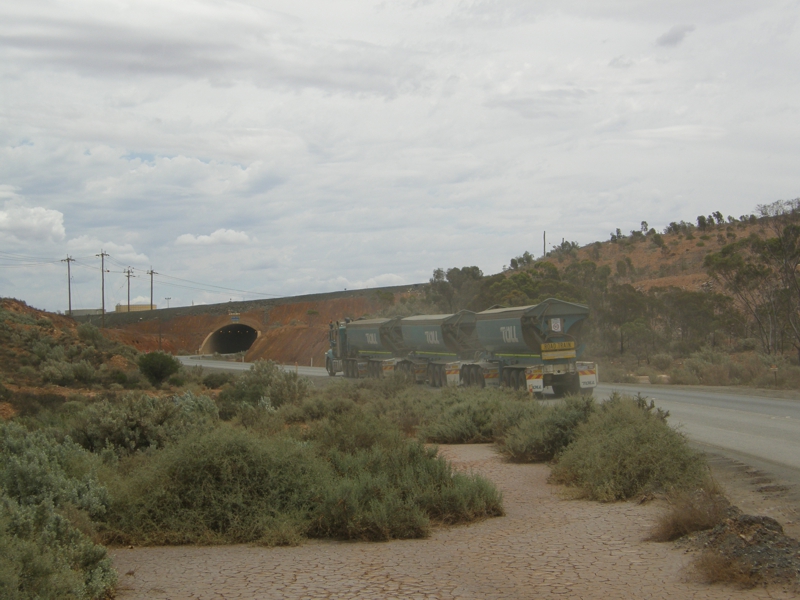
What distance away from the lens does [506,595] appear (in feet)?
19.4

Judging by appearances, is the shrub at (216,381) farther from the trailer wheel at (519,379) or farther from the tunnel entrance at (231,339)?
the tunnel entrance at (231,339)

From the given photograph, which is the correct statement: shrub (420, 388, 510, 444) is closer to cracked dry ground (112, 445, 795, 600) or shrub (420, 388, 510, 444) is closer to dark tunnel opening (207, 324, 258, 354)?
cracked dry ground (112, 445, 795, 600)

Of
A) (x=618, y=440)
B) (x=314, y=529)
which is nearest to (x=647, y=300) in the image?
A: (x=618, y=440)

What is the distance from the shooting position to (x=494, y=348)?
96.9ft

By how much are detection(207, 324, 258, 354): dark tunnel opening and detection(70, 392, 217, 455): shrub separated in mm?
90041

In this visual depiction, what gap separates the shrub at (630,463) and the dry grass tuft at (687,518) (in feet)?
5.21

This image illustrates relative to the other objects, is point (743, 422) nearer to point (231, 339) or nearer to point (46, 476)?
point (46, 476)

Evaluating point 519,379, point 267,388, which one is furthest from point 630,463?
point 519,379

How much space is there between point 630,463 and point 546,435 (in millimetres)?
3175

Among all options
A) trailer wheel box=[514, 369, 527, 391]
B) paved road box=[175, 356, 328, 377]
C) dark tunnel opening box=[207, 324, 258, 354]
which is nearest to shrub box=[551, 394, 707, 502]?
trailer wheel box=[514, 369, 527, 391]

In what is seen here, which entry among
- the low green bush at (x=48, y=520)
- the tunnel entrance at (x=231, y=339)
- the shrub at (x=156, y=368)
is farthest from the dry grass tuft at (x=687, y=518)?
the tunnel entrance at (x=231, y=339)

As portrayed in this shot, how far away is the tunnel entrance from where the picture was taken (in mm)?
100375

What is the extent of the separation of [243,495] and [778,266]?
3849 cm

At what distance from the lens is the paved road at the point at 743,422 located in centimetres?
1318
